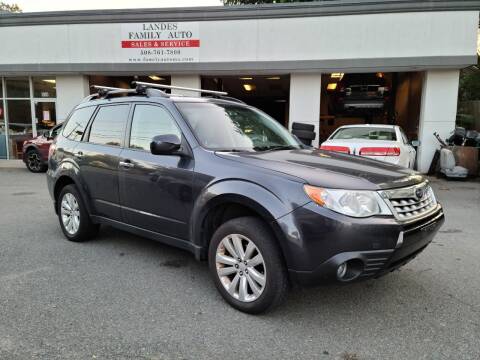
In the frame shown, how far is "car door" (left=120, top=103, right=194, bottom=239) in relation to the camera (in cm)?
362

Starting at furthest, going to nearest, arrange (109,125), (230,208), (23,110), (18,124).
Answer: (18,124) < (23,110) < (109,125) < (230,208)

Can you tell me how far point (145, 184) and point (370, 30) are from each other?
34.8 ft

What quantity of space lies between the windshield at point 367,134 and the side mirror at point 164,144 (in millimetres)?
6521

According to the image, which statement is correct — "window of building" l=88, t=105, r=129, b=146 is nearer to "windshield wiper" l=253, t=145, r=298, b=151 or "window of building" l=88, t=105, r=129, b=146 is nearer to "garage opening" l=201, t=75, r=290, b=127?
"windshield wiper" l=253, t=145, r=298, b=151

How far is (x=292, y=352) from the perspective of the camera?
2.67 metres

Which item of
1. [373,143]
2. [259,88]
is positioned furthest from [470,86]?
[373,143]

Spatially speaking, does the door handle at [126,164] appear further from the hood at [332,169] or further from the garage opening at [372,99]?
the garage opening at [372,99]

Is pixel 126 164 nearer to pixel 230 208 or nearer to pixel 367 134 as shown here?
pixel 230 208

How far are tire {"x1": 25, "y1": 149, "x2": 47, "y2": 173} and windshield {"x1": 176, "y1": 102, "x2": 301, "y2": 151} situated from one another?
9.98m

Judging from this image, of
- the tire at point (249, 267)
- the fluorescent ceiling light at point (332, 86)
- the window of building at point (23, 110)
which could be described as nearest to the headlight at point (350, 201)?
the tire at point (249, 267)

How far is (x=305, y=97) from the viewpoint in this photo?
13.1m

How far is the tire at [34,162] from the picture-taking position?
40.3 feet

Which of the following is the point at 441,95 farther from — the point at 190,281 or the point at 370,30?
the point at 190,281

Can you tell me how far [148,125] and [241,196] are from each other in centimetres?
157
